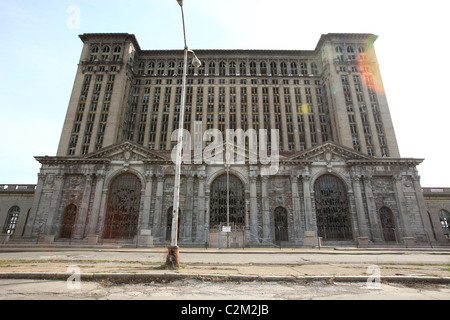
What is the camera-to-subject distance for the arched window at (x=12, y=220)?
4594 cm

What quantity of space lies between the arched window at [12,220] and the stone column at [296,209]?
51466 millimetres

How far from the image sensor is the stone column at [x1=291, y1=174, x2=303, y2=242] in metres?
34.6

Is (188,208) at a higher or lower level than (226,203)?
lower

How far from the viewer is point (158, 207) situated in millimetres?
36125

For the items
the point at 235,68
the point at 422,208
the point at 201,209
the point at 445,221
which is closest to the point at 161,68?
the point at 235,68

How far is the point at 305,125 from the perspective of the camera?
221 feet

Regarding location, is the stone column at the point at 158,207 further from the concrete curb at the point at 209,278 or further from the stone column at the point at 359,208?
the stone column at the point at 359,208

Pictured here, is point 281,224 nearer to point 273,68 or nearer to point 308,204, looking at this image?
point 308,204

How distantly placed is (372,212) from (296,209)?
37.4 ft

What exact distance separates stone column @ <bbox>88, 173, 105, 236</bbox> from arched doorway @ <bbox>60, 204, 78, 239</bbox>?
376cm

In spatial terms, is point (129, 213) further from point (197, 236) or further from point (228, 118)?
point (228, 118)

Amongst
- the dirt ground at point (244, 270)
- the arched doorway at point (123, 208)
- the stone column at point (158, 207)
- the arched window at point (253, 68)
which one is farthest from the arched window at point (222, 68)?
the dirt ground at point (244, 270)

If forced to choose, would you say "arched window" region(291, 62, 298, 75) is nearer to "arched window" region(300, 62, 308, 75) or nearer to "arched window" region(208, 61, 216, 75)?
"arched window" region(300, 62, 308, 75)

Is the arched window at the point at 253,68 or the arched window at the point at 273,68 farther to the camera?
the arched window at the point at 273,68
